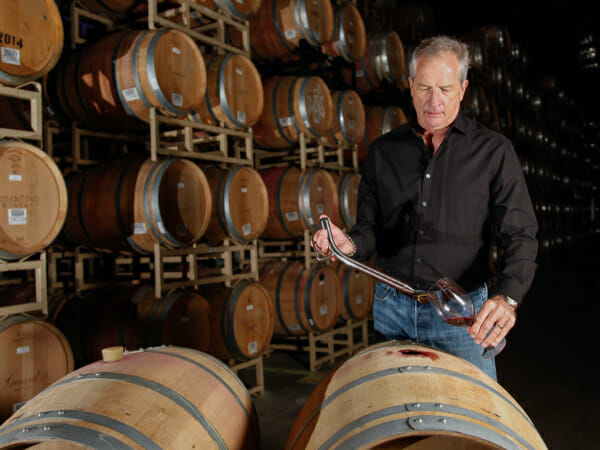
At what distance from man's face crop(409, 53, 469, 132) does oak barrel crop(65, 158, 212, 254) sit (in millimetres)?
2541

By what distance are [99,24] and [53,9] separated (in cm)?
197

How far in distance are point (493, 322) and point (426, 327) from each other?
41 cm

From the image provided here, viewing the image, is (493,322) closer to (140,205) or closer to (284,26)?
(140,205)

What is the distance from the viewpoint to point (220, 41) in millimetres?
4914

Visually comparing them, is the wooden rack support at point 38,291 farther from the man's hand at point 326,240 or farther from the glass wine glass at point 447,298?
the glass wine glass at point 447,298

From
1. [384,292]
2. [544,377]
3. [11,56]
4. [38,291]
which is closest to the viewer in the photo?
[384,292]

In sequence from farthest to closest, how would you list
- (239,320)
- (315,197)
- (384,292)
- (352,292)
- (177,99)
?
(352,292)
(315,197)
(239,320)
(177,99)
(384,292)

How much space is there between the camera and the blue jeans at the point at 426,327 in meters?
1.80

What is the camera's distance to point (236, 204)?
4711 millimetres

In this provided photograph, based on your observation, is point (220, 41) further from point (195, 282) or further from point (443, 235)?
point (443, 235)

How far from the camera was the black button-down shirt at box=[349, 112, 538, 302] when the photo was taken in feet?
5.60

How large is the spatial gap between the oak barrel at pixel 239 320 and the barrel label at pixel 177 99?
1.70 meters

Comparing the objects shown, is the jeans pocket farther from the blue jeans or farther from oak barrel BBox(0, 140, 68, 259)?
oak barrel BBox(0, 140, 68, 259)

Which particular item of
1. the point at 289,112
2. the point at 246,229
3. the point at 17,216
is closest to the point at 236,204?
the point at 246,229
